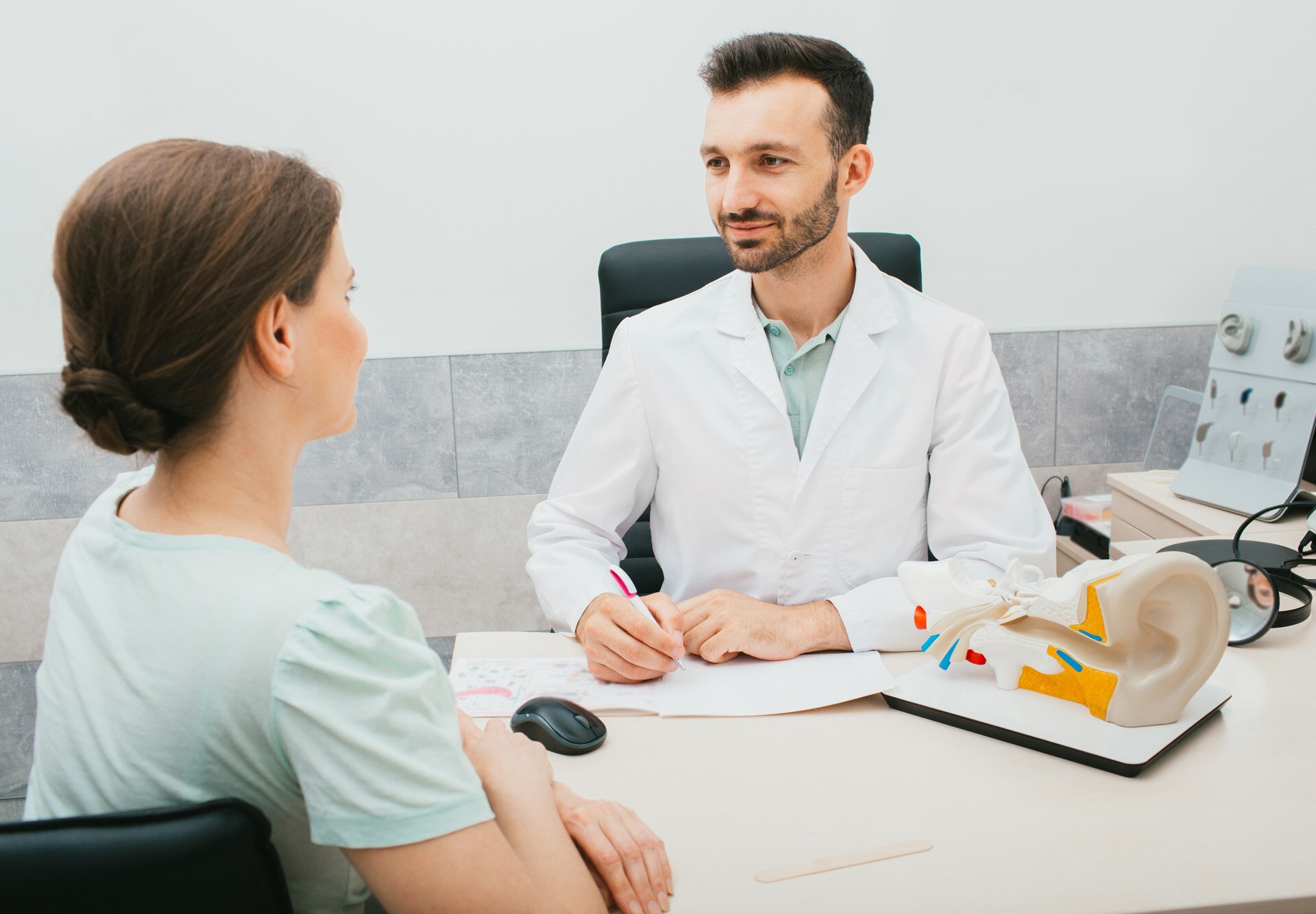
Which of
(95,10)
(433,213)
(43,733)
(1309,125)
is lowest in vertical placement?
(43,733)

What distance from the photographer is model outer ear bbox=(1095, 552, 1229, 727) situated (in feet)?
3.49

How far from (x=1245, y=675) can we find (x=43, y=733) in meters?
1.27

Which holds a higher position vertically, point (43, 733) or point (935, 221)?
point (935, 221)

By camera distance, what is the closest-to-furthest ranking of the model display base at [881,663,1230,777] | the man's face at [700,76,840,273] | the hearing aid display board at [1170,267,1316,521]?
the model display base at [881,663,1230,777]
the man's face at [700,76,840,273]
the hearing aid display board at [1170,267,1316,521]

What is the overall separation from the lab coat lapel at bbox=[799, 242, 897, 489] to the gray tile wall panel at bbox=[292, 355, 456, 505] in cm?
119

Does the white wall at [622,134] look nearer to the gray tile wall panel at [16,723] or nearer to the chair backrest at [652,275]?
the chair backrest at [652,275]

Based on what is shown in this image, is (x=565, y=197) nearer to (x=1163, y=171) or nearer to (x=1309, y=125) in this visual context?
(x=1163, y=171)

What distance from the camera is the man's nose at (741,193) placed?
1552 mm

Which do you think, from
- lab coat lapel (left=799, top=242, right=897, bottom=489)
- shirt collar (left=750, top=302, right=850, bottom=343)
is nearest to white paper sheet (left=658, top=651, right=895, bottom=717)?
lab coat lapel (left=799, top=242, right=897, bottom=489)

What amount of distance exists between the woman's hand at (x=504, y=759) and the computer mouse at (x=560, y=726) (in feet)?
0.27

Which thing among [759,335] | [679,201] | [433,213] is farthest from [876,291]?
[433,213]

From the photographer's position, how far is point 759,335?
1627 mm

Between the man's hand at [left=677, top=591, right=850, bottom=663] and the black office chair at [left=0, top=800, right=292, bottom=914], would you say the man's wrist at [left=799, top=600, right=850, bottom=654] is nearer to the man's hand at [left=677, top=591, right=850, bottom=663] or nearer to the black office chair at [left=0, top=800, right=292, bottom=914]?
the man's hand at [left=677, top=591, right=850, bottom=663]

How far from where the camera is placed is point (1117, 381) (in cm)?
266
